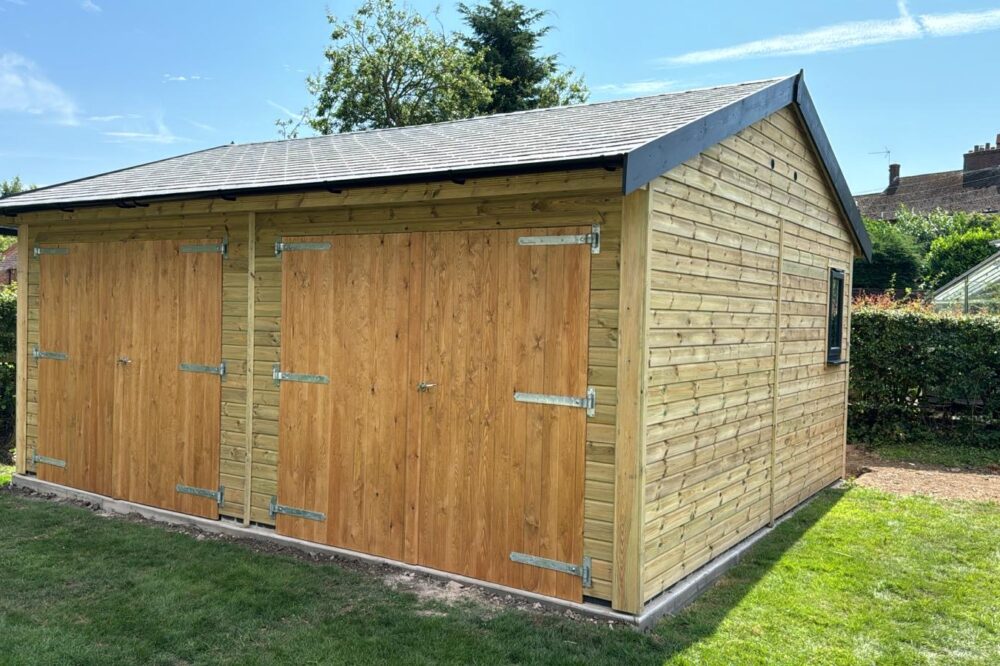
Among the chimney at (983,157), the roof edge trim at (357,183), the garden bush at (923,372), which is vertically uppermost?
the chimney at (983,157)

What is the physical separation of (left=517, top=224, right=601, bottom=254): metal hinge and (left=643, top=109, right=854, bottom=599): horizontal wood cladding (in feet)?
1.00

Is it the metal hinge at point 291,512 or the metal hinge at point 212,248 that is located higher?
the metal hinge at point 212,248

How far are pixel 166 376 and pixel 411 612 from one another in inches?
122

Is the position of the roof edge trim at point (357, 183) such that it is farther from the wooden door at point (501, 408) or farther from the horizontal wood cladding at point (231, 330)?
the wooden door at point (501, 408)

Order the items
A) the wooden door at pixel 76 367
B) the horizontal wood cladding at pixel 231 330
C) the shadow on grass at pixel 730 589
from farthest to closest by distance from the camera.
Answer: the wooden door at pixel 76 367, the horizontal wood cladding at pixel 231 330, the shadow on grass at pixel 730 589

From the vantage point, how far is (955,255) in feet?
73.2

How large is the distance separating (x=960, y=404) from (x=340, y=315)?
817 cm

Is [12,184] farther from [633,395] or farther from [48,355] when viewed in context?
[633,395]

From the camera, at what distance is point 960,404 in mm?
9609

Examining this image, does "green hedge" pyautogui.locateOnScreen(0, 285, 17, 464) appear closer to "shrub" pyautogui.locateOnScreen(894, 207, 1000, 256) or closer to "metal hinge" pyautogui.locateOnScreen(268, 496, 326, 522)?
"metal hinge" pyautogui.locateOnScreen(268, 496, 326, 522)

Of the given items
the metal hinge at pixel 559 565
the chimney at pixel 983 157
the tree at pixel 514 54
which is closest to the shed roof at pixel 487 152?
the metal hinge at pixel 559 565

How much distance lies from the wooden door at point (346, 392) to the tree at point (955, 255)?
21369mm

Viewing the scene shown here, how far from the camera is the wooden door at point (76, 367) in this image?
21.0ft

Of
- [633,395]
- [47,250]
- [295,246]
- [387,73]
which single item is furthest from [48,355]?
[387,73]
